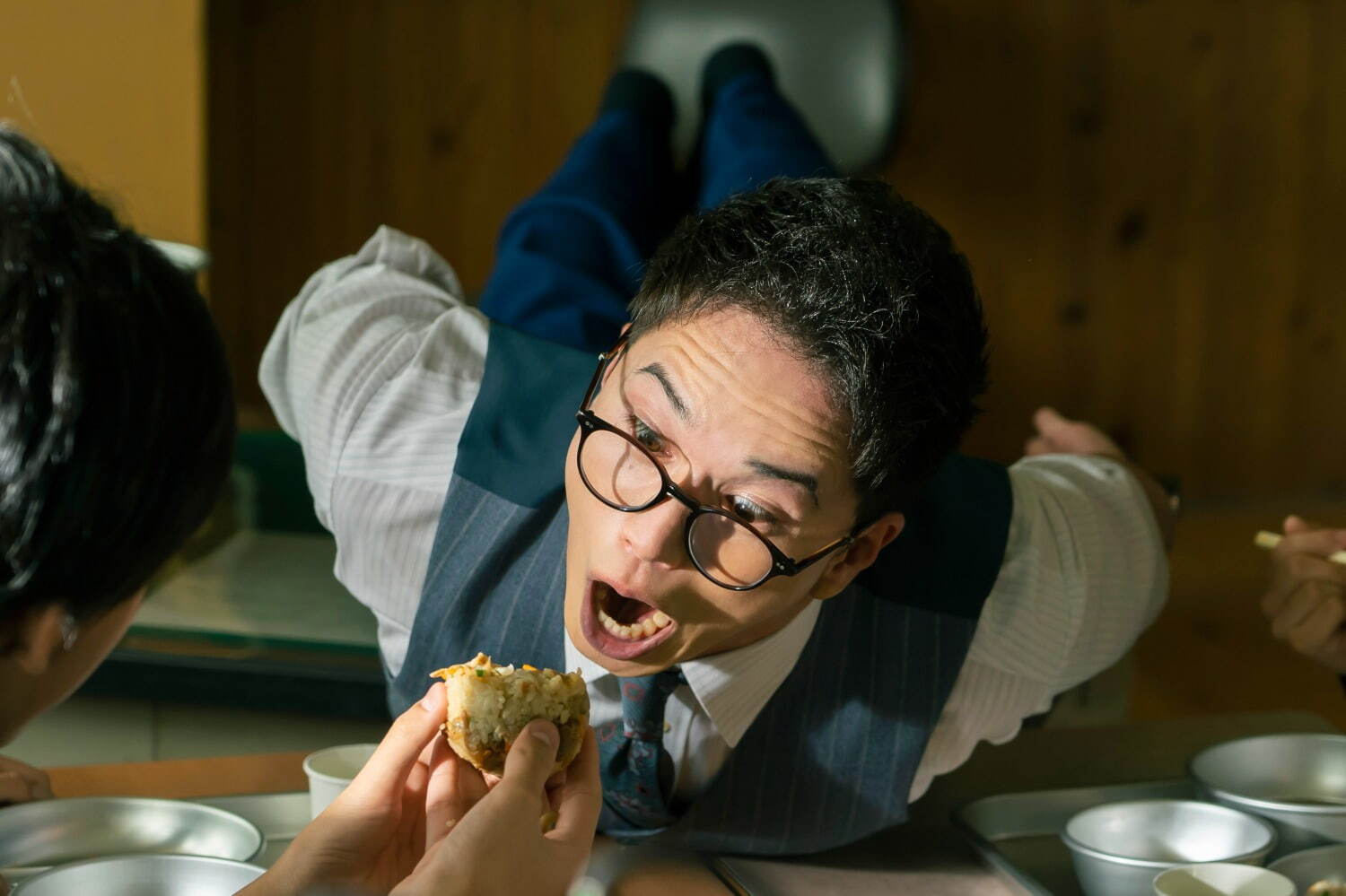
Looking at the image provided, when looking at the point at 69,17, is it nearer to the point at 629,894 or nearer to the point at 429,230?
the point at 429,230

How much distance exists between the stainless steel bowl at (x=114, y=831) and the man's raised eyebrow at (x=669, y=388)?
1.31ft

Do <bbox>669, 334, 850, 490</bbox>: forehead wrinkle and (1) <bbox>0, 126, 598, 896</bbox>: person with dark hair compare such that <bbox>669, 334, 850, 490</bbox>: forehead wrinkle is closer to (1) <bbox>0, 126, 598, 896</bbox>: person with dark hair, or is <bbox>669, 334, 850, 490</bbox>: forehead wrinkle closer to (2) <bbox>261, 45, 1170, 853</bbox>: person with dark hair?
(2) <bbox>261, 45, 1170, 853</bbox>: person with dark hair

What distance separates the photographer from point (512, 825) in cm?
77

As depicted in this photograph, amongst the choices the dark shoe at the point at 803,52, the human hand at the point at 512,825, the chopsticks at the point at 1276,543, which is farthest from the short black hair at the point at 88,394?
the dark shoe at the point at 803,52

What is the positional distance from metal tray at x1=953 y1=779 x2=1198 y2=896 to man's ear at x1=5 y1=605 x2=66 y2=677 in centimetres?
70

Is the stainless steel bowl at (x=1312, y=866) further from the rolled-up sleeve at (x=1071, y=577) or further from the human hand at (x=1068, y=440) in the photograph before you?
the human hand at (x=1068, y=440)

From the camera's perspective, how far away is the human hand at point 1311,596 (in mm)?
1231

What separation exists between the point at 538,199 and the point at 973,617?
937mm

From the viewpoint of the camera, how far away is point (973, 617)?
1175mm

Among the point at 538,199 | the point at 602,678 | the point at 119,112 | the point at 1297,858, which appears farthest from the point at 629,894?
the point at 119,112

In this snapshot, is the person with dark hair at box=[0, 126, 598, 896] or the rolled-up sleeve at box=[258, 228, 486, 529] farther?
the rolled-up sleeve at box=[258, 228, 486, 529]

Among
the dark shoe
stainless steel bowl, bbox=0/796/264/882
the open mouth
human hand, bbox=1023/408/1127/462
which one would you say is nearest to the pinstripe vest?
the open mouth

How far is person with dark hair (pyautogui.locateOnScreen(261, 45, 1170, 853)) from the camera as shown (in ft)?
3.12

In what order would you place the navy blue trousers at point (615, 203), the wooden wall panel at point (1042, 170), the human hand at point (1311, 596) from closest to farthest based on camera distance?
the human hand at point (1311, 596) → the navy blue trousers at point (615, 203) → the wooden wall panel at point (1042, 170)
